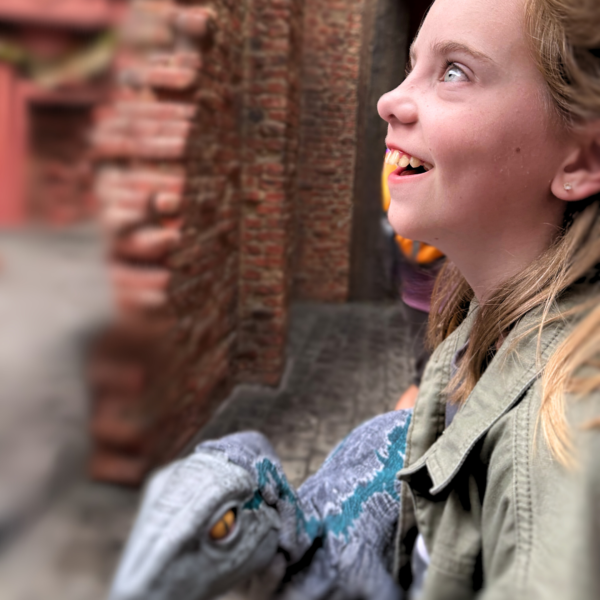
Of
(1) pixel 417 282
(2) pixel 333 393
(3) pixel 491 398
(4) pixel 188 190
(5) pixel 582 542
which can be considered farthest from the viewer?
(2) pixel 333 393

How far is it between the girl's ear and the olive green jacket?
0.27 feet

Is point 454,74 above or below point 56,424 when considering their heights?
above

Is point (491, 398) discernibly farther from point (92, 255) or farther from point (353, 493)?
point (92, 255)

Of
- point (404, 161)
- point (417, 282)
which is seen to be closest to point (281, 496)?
point (404, 161)

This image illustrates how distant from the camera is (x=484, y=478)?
362mm

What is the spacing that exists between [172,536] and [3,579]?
73mm

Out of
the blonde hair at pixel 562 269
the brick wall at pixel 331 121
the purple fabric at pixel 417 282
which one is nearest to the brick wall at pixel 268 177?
the purple fabric at pixel 417 282

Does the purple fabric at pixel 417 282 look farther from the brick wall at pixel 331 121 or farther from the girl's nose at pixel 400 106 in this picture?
the girl's nose at pixel 400 106

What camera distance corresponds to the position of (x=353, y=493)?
1.48 feet

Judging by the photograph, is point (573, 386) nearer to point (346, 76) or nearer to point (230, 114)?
point (346, 76)

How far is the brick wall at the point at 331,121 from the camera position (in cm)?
47

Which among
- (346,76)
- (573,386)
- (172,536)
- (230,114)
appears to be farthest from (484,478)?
(230,114)

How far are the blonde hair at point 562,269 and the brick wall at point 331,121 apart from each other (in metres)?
0.18

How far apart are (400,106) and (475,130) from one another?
0.18 ft
